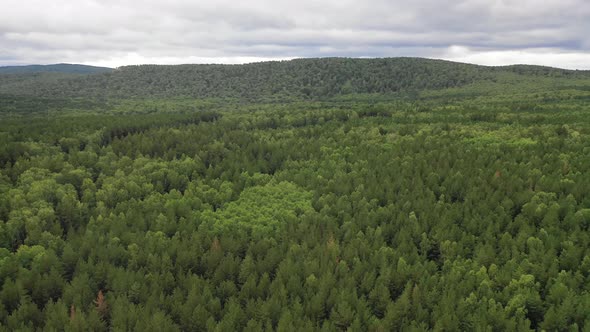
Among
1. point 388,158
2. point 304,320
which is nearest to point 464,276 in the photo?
point 304,320

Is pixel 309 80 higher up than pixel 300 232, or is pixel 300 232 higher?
pixel 309 80

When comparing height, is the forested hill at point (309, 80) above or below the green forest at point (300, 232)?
above

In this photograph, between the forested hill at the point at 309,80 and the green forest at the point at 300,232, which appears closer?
the green forest at the point at 300,232

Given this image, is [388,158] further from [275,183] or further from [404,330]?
[404,330]

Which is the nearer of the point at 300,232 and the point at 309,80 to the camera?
the point at 300,232

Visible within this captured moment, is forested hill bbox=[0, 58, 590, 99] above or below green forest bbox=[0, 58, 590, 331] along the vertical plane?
above

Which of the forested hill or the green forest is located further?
the forested hill
